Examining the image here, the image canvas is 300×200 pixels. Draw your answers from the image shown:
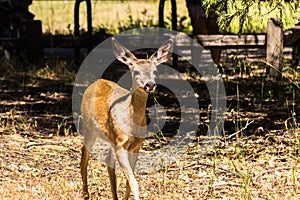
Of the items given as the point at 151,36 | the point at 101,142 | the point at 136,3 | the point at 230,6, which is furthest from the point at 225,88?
the point at 136,3

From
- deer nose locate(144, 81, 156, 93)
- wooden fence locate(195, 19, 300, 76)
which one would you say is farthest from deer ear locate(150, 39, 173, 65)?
wooden fence locate(195, 19, 300, 76)

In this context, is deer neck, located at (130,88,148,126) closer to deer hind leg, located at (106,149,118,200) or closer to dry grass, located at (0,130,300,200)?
deer hind leg, located at (106,149,118,200)

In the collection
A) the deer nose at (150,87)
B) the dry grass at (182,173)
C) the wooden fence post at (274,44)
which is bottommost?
the dry grass at (182,173)

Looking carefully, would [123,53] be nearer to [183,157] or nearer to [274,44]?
[183,157]

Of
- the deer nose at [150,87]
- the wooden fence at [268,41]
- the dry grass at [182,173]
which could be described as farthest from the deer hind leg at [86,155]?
the wooden fence at [268,41]

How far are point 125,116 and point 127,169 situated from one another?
0.43 meters

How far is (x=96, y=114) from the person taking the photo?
18.0 ft

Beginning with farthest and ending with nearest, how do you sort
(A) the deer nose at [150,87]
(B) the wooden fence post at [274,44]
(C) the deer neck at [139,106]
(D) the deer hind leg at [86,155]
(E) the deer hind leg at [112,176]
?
(B) the wooden fence post at [274,44], (D) the deer hind leg at [86,155], (E) the deer hind leg at [112,176], (C) the deer neck at [139,106], (A) the deer nose at [150,87]

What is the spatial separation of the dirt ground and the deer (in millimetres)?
588

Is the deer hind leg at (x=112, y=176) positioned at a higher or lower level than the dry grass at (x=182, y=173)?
higher

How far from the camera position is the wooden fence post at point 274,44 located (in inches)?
397

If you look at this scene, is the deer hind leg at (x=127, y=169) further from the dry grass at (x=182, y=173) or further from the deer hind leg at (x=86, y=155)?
the dry grass at (x=182, y=173)

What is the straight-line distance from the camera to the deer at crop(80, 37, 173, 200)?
506 centimetres

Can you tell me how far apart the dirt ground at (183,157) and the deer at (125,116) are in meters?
0.59
